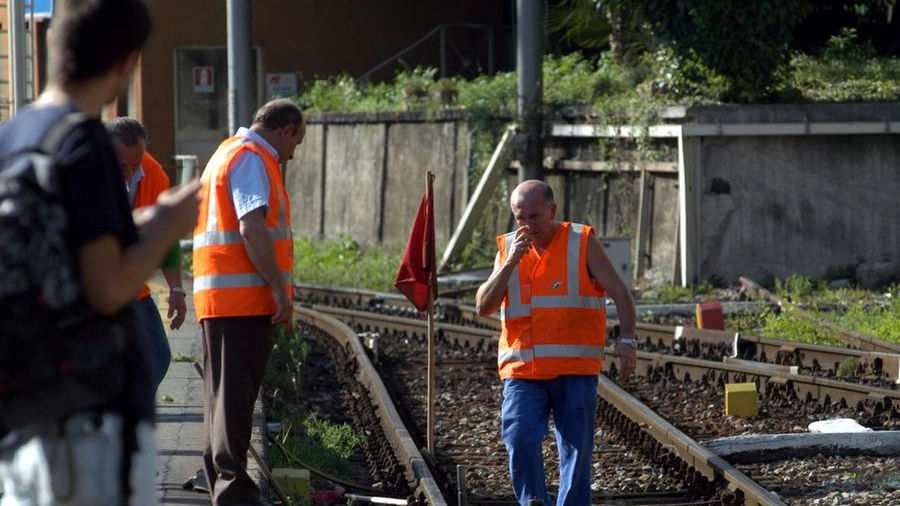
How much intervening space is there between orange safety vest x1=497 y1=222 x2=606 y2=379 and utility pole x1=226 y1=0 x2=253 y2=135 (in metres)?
10.7

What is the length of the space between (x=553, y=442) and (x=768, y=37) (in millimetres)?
11679

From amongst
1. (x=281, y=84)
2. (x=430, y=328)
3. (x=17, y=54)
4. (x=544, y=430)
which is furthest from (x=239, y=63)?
(x=281, y=84)

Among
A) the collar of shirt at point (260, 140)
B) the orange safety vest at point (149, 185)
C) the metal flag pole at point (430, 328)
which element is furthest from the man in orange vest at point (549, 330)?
the metal flag pole at point (430, 328)

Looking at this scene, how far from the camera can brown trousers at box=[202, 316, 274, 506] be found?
6668 millimetres

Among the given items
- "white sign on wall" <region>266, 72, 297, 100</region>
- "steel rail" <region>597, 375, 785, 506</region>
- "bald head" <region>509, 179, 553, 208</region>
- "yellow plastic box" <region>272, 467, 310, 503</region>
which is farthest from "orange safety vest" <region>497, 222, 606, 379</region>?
"white sign on wall" <region>266, 72, 297, 100</region>

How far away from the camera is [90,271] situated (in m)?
3.30

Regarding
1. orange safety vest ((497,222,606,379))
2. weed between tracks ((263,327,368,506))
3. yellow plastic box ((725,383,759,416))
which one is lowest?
weed between tracks ((263,327,368,506))

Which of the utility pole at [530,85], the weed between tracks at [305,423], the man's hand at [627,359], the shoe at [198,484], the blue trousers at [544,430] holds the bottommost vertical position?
the weed between tracks at [305,423]

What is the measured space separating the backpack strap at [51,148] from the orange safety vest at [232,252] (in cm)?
328

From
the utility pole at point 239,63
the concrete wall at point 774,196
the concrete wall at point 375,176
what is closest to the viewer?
the utility pole at point 239,63

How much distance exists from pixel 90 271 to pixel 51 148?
0.89 feet

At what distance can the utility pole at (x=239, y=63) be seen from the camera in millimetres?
17516

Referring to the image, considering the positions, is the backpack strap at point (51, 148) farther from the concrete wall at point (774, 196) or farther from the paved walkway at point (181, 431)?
the concrete wall at point (774, 196)

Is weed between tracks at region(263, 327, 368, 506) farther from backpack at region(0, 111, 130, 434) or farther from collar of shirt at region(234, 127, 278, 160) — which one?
backpack at region(0, 111, 130, 434)
